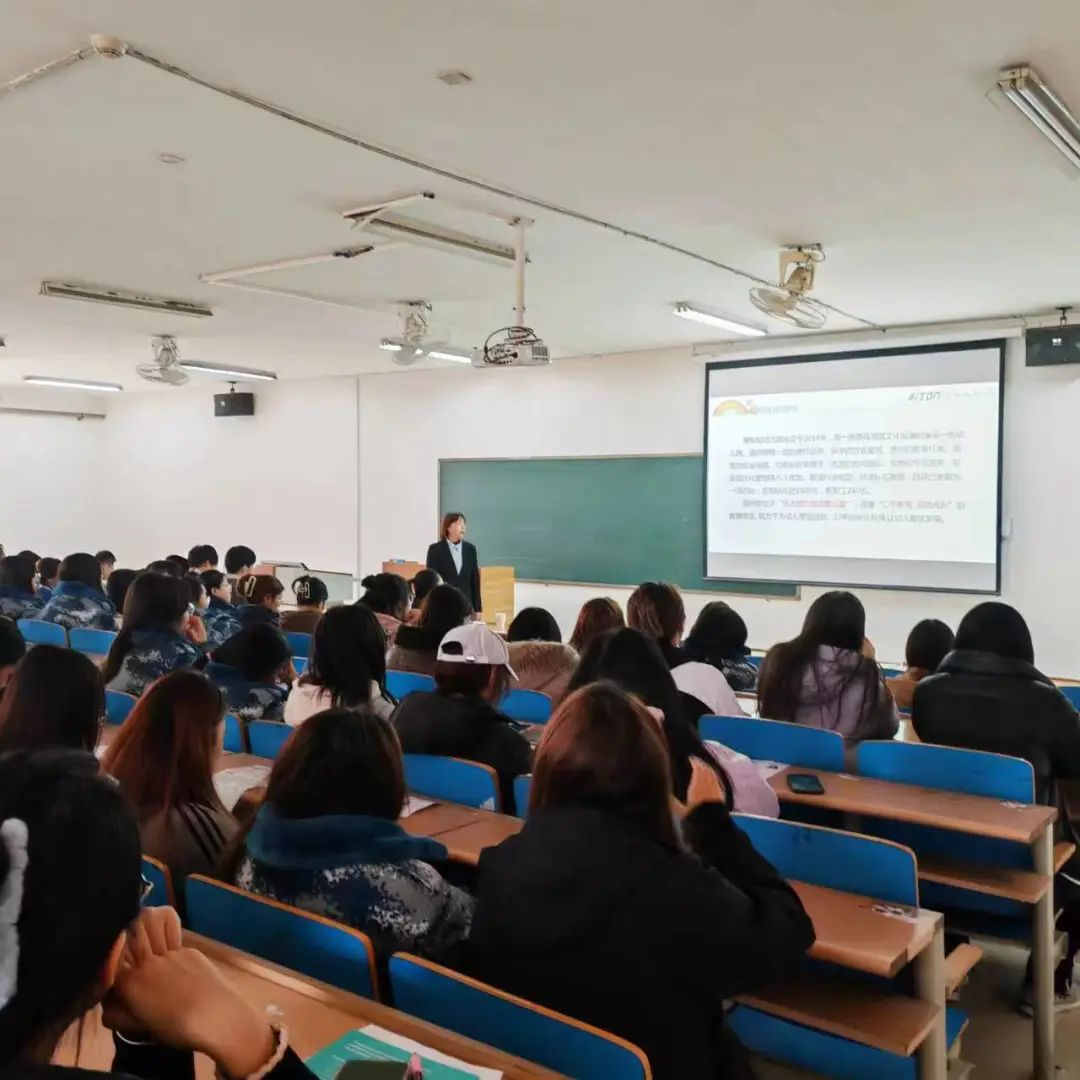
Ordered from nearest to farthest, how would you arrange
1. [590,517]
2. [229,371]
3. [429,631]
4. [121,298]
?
[429,631], [121,298], [590,517], [229,371]

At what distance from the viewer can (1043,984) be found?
8.39ft

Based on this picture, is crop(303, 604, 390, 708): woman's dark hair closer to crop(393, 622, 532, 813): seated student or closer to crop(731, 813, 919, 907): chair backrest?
crop(393, 622, 532, 813): seated student

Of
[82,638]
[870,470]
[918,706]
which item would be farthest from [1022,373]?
[82,638]

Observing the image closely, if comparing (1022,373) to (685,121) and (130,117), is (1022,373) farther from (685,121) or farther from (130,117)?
(130,117)

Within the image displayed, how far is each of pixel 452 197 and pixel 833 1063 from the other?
3.64 metres

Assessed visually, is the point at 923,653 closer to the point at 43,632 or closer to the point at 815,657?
the point at 815,657

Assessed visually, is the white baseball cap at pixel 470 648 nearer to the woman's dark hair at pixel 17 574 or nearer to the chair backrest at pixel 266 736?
the chair backrest at pixel 266 736

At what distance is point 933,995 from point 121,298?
632 cm

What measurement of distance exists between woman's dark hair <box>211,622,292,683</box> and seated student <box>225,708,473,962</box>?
188 centimetres

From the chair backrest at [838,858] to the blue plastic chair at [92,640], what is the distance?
4.38m

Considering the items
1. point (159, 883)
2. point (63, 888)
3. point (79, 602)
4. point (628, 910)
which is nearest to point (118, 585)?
point (79, 602)

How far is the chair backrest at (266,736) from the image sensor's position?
3.31m

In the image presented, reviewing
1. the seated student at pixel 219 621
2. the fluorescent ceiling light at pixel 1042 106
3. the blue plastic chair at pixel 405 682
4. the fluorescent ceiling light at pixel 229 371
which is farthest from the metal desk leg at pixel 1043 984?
the fluorescent ceiling light at pixel 229 371

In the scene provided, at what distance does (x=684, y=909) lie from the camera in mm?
1463
